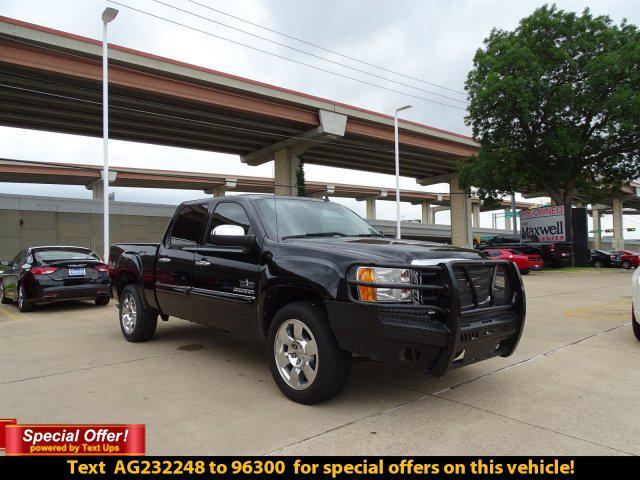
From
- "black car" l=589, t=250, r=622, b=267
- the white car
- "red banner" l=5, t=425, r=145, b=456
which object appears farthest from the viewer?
"black car" l=589, t=250, r=622, b=267

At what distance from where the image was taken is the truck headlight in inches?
141

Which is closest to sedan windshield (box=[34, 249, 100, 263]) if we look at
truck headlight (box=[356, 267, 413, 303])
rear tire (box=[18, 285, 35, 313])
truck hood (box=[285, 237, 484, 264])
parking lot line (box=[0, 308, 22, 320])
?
rear tire (box=[18, 285, 35, 313])

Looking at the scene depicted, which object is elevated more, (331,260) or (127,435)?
(331,260)

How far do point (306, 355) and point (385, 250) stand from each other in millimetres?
1080

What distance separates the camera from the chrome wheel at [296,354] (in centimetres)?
385

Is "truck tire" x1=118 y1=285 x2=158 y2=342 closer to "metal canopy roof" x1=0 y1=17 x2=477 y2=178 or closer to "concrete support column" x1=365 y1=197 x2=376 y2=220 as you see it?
"metal canopy roof" x1=0 y1=17 x2=477 y2=178

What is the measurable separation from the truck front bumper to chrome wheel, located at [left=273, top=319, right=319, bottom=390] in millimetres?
319

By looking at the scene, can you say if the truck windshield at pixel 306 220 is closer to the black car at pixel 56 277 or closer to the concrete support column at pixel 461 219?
the black car at pixel 56 277

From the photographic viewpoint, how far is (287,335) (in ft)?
13.3

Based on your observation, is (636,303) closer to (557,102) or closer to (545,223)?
(557,102)

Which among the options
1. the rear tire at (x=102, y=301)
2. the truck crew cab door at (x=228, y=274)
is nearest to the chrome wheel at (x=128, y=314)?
the truck crew cab door at (x=228, y=274)
